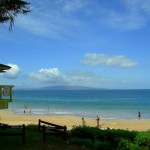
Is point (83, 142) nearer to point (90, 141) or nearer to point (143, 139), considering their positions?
point (90, 141)

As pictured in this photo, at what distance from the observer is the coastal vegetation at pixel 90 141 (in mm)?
16078

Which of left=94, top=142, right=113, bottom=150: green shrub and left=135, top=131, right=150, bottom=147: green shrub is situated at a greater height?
Result: left=135, top=131, right=150, bottom=147: green shrub

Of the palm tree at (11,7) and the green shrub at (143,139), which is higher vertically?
the palm tree at (11,7)

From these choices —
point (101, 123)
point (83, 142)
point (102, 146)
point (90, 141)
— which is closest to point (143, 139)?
point (102, 146)

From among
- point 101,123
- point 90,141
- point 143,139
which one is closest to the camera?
point 143,139

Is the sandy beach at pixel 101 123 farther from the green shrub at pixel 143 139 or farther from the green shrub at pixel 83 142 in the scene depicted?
the green shrub at pixel 143 139

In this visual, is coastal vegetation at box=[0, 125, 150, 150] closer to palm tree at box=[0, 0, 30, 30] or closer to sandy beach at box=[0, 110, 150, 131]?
palm tree at box=[0, 0, 30, 30]

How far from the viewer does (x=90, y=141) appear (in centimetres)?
1736

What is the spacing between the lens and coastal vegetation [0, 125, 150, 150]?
52.7 feet

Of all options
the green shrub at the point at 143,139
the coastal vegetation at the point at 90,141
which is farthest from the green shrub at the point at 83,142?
the green shrub at the point at 143,139

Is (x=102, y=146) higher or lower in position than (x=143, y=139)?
lower

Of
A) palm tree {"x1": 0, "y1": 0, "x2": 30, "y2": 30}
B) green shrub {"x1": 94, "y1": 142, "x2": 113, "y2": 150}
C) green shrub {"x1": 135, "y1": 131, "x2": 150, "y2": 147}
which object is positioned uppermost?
palm tree {"x1": 0, "y1": 0, "x2": 30, "y2": 30}


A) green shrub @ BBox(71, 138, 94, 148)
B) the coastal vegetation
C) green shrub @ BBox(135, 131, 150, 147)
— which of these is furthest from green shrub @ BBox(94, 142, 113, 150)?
green shrub @ BBox(135, 131, 150, 147)

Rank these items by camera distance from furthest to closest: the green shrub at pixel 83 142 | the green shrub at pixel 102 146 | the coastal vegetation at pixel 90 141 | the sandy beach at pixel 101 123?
the sandy beach at pixel 101 123 < the green shrub at pixel 83 142 < the green shrub at pixel 102 146 < the coastal vegetation at pixel 90 141
